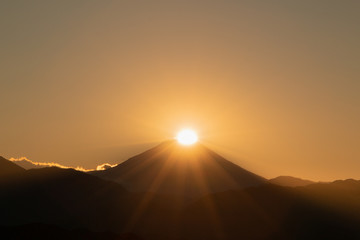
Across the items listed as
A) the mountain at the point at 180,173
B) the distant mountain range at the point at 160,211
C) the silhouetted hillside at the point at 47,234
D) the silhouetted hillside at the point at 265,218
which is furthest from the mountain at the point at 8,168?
the silhouetted hillside at the point at 265,218

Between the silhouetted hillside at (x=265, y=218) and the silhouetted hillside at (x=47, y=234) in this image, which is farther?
the silhouetted hillside at (x=265, y=218)

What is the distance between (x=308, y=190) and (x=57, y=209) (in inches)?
1946

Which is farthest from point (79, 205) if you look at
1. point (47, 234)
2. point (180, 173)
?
point (180, 173)

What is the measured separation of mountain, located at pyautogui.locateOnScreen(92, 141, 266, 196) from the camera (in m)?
124

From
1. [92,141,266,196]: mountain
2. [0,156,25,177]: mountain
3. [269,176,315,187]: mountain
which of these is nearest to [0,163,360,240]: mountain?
[0,156,25,177]: mountain

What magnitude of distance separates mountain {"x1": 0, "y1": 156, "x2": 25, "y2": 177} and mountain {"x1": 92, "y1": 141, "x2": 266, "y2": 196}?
31065 mm

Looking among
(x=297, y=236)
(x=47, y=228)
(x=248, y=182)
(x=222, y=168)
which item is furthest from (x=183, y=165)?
(x=47, y=228)

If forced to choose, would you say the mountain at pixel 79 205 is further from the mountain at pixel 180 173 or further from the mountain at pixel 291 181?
the mountain at pixel 291 181

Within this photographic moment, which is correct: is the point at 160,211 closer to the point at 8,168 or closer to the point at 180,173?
the point at 8,168

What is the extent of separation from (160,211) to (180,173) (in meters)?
45.4

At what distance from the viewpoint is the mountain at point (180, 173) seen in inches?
4872

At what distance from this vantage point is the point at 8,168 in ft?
298

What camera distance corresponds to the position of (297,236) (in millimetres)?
73438

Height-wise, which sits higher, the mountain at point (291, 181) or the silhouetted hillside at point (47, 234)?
the mountain at point (291, 181)
